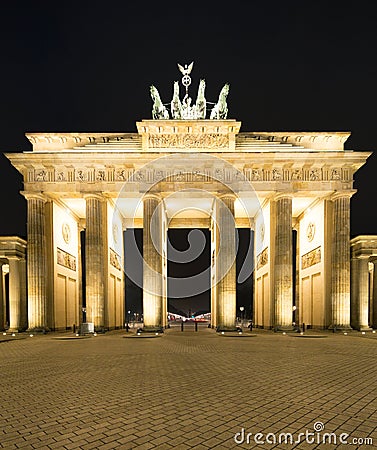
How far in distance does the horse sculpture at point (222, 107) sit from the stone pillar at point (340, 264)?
1285cm

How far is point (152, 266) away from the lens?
29203 mm

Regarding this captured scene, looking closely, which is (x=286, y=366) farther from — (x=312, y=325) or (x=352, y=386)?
(x=312, y=325)

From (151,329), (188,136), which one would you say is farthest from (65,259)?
(188,136)

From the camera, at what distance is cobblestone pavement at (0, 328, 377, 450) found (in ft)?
19.5

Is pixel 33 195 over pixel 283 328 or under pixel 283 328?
over

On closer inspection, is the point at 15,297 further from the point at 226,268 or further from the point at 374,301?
the point at 374,301

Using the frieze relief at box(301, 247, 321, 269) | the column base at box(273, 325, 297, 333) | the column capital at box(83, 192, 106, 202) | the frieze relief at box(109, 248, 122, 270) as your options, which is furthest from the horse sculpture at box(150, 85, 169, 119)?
the column base at box(273, 325, 297, 333)

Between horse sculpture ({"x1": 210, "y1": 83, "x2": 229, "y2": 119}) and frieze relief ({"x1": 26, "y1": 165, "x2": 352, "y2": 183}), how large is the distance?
18.1ft

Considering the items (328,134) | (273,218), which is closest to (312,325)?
(273,218)

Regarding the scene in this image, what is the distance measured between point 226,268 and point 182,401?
21.4 m

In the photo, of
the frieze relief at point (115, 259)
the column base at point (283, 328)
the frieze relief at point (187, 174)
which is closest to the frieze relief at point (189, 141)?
the frieze relief at point (187, 174)

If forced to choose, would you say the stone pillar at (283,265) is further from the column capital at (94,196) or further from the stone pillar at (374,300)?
the column capital at (94,196)

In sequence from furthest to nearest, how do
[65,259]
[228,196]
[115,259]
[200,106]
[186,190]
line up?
[115,259]
[65,259]
[200,106]
[186,190]
[228,196]

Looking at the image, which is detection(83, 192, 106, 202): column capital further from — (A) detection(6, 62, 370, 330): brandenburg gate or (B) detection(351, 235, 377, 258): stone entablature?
(B) detection(351, 235, 377, 258): stone entablature
